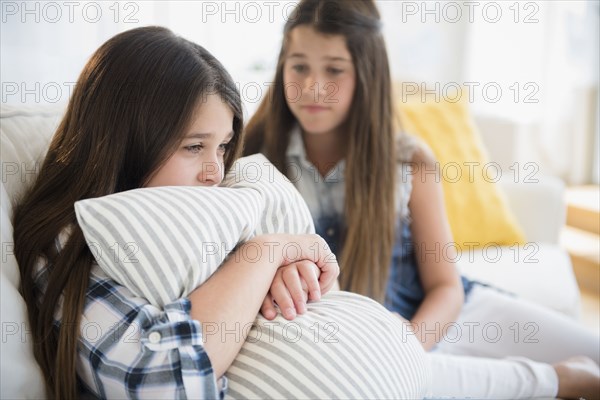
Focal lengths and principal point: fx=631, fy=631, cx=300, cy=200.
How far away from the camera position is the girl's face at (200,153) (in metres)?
0.85

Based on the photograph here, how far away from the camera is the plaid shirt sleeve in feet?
2.11

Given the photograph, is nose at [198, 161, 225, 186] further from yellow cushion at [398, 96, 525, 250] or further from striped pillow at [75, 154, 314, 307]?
yellow cushion at [398, 96, 525, 250]

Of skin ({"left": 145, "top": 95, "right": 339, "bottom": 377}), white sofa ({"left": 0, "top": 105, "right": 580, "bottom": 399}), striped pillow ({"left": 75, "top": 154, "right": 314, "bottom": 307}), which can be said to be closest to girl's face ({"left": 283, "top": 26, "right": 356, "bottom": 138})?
skin ({"left": 145, "top": 95, "right": 339, "bottom": 377})

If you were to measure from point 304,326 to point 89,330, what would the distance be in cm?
24

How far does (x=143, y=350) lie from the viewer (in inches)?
25.7

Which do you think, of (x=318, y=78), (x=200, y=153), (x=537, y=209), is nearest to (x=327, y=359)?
(x=200, y=153)

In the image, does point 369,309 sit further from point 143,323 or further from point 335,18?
point 335,18

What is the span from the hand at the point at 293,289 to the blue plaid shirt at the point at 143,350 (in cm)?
12

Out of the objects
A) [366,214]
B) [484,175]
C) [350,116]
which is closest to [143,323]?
[366,214]

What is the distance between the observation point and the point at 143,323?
658 mm

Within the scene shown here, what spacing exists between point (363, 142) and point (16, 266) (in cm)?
80

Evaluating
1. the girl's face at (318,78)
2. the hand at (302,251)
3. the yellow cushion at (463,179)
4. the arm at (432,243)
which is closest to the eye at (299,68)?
the girl's face at (318,78)

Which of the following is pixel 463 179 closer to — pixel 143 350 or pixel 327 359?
pixel 327 359

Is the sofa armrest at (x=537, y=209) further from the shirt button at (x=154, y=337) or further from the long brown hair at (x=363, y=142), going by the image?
the shirt button at (x=154, y=337)
